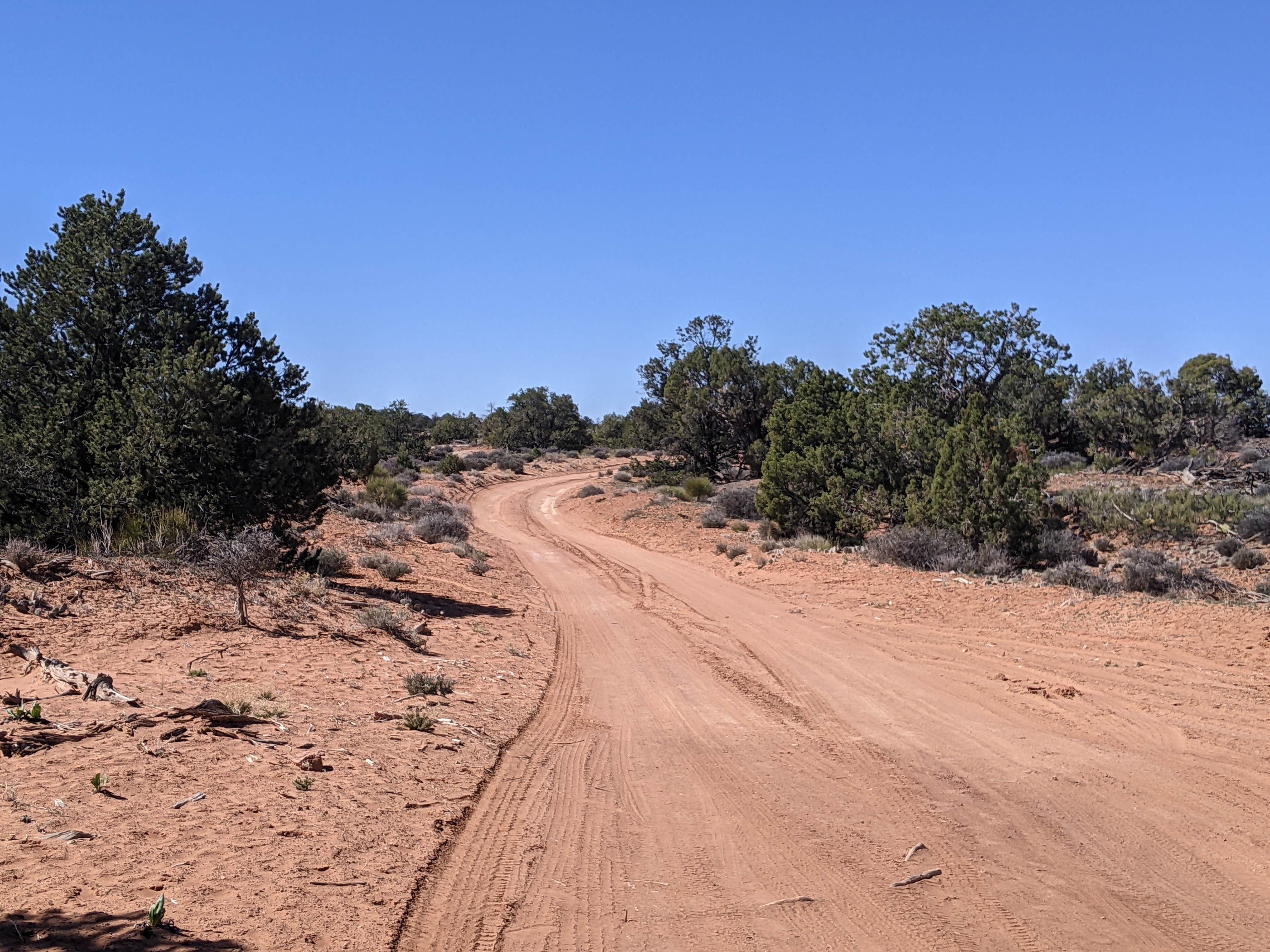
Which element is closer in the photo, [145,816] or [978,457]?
[145,816]

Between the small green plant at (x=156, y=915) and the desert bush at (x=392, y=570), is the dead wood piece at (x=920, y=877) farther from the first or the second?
the desert bush at (x=392, y=570)

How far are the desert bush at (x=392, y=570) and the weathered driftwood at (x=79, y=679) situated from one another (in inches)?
325

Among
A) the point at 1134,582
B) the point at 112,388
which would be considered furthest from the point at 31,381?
the point at 1134,582

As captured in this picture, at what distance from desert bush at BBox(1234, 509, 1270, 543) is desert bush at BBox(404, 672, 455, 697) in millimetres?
17983

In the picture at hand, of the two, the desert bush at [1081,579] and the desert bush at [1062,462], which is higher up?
the desert bush at [1062,462]

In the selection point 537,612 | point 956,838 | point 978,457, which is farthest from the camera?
point 978,457

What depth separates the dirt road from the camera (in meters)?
4.77

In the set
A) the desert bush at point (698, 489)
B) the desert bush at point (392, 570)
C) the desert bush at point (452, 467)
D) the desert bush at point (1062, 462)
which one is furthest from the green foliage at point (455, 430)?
the desert bush at point (392, 570)

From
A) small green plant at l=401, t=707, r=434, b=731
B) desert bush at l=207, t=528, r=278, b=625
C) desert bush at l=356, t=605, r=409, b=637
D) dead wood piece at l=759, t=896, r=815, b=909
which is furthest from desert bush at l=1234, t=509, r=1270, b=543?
desert bush at l=207, t=528, r=278, b=625

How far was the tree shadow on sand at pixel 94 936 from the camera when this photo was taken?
3.69 m

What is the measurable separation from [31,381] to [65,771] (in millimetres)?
9906

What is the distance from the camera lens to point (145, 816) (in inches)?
204

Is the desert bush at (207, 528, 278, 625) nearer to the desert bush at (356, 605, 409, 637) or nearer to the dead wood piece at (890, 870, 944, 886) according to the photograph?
the desert bush at (356, 605, 409, 637)

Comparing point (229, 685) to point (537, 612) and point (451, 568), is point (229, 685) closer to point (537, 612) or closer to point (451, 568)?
point (537, 612)
